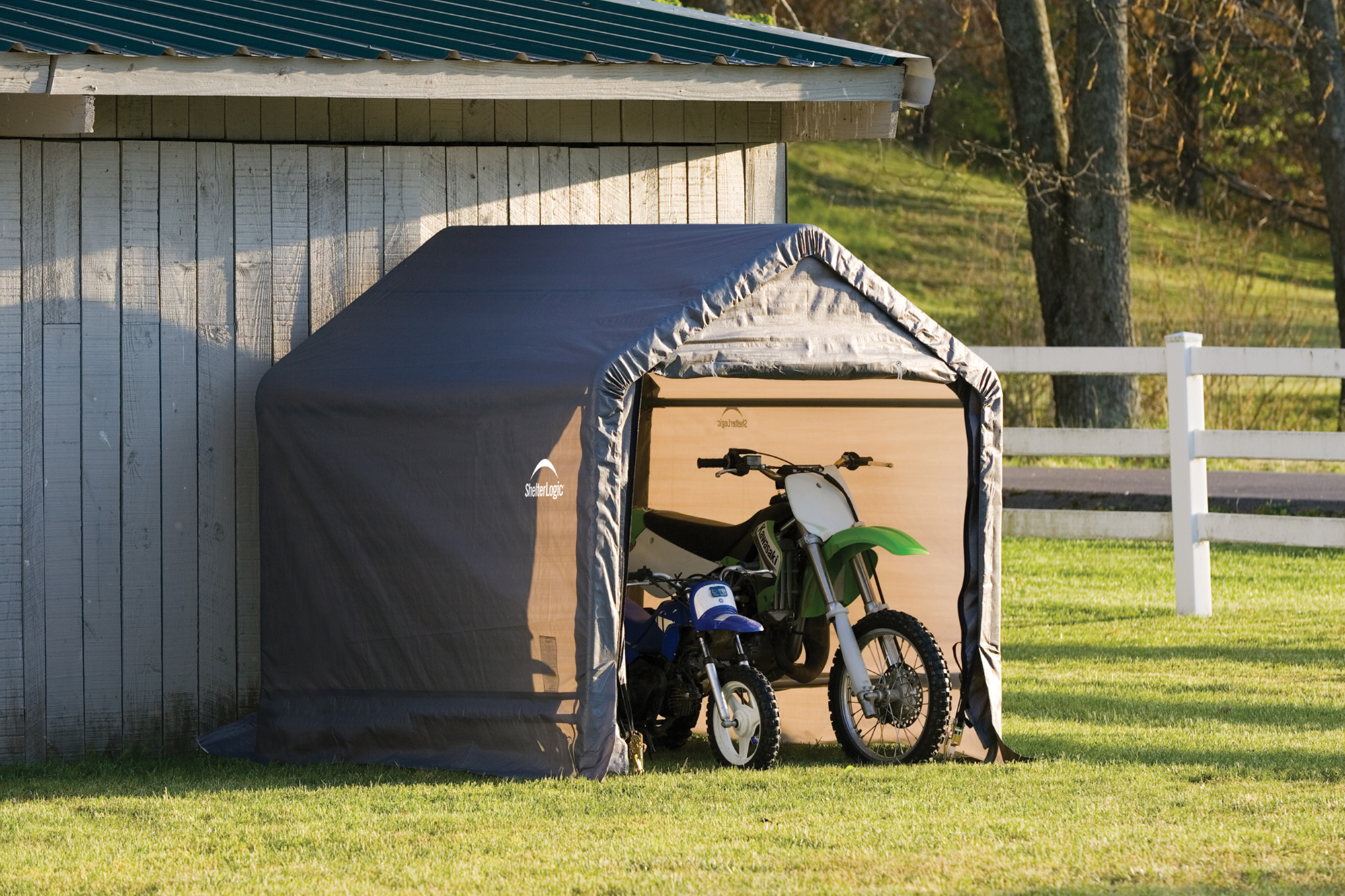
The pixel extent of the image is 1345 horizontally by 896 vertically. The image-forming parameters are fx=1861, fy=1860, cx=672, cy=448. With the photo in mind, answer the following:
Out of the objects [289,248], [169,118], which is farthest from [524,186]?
[169,118]

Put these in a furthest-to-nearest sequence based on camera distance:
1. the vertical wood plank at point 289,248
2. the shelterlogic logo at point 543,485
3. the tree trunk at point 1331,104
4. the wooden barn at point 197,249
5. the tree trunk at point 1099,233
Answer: the tree trunk at point 1331,104 → the tree trunk at point 1099,233 → the vertical wood plank at point 289,248 → the wooden barn at point 197,249 → the shelterlogic logo at point 543,485

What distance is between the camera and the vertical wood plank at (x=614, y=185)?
786 cm

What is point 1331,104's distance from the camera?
67.6 feet

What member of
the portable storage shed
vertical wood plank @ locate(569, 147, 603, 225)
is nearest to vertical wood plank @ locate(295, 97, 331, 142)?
the portable storage shed

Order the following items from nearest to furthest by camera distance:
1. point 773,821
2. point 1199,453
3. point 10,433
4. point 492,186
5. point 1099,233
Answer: point 773,821, point 10,433, point 492,186, point 1199,453, point 1099,233

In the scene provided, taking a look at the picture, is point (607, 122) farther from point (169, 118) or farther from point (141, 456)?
point (141, 456)

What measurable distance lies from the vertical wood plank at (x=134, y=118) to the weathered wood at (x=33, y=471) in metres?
0.32

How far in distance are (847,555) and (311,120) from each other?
8.99 feet

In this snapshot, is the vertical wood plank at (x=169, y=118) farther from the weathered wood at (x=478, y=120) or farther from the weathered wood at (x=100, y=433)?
the weathered wood at (x=478, y=120)

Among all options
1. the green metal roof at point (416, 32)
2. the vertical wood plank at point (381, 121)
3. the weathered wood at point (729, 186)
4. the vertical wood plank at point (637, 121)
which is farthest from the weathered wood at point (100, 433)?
the weathered wood at point (729, 186)

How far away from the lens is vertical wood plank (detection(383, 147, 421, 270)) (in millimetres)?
7453

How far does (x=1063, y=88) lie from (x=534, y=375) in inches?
919

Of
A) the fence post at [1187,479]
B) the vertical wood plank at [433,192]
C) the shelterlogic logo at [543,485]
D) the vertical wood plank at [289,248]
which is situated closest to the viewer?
the shelterlogic logo at [543,485]

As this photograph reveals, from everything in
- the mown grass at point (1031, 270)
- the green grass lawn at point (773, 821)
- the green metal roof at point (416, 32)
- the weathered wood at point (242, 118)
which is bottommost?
the green grass lawn at point (773, 821)
